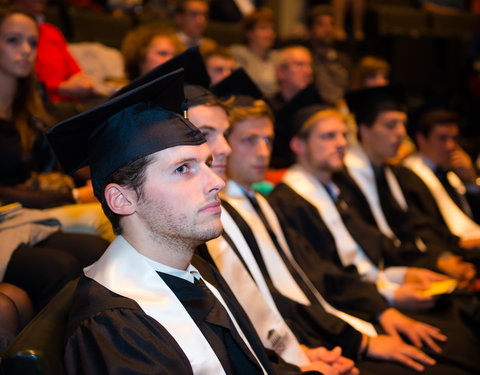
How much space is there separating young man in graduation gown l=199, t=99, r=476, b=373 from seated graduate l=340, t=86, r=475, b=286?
133 centimetres

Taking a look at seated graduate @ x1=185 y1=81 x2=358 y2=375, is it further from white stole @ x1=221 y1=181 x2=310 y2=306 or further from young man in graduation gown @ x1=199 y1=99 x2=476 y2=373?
white stole @ x1=221 y1=181 x2=310 y2=306

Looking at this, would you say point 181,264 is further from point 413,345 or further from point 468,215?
point 468,215

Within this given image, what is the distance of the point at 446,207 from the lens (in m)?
5.00

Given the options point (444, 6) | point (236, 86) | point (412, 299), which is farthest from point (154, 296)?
point (444, 6)

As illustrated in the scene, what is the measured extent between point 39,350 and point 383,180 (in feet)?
11.6

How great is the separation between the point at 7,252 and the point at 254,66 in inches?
176

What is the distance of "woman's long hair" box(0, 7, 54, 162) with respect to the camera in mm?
3332

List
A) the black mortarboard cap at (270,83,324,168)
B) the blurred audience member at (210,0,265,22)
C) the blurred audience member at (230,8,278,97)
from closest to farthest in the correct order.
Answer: the black mortarboard cap at (270,83,324,168), the blurred audience member at (230,8,278,97), the blurred audience member at (210,0,265,22)

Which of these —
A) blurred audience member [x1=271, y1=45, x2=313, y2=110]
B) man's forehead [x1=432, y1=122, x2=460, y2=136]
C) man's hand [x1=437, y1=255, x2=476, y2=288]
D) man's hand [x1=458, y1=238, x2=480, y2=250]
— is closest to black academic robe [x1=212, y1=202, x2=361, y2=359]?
man's hand [x1=437, y1=255, x2=476, y2=288]

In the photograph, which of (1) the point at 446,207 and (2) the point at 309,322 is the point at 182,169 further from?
(1) the point at 446,207

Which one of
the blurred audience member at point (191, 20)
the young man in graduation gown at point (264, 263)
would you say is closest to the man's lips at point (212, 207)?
the young man in graduation gown at point (264, 263)

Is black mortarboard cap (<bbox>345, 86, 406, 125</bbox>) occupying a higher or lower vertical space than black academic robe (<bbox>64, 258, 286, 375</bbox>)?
lower

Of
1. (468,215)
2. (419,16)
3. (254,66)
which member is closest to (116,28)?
(254,66)

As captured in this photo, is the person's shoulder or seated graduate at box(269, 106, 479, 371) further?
seated graduate at box(269, 106, 479, 371)
